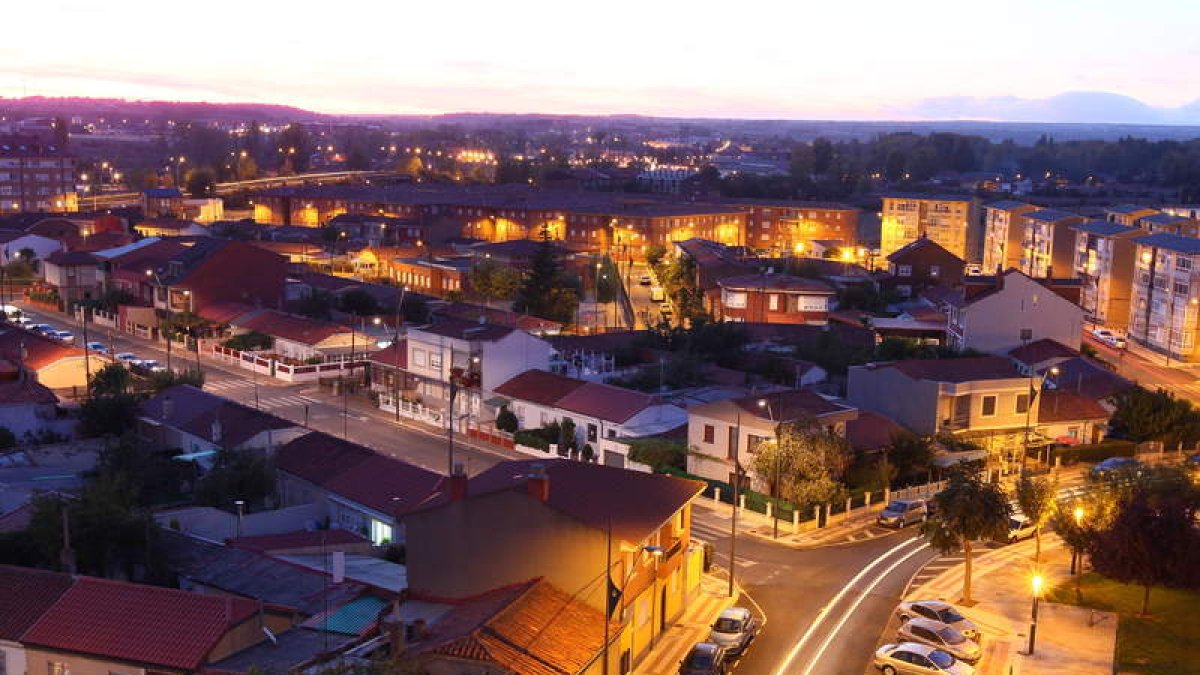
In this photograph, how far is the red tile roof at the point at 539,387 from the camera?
105 ft

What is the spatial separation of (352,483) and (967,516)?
11823 mm

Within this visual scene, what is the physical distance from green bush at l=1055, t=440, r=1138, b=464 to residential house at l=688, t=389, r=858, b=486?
6262 mm

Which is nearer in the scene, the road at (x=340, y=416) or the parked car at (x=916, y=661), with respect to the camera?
the parked car at (x=916, y=661)

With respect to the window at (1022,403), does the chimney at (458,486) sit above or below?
above

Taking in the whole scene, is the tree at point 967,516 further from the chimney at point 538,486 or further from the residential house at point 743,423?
the chimney at point 538,486

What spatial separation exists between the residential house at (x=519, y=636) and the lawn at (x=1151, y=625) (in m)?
8.20

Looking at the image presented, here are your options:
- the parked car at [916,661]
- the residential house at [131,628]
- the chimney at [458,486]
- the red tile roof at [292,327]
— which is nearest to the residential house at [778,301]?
the red tile roof at [292,327]

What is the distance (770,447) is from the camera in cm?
2508

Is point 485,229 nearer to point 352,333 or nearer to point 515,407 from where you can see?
point 352,333

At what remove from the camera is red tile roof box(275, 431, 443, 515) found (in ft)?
74.0

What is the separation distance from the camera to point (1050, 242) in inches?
2544

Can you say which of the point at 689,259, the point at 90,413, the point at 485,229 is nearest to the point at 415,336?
the point at 90,413

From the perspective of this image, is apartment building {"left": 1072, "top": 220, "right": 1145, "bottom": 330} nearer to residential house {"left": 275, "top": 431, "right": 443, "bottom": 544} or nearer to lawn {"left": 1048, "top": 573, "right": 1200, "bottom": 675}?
lawn {"left": 1048, "top": 573, "right": 1200, "bottom": 675}

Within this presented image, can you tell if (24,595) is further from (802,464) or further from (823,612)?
(802,464)
